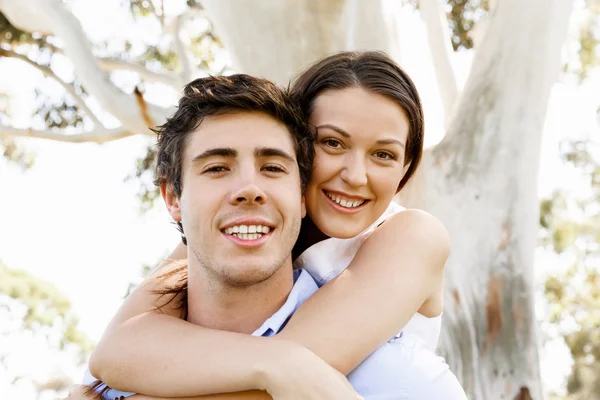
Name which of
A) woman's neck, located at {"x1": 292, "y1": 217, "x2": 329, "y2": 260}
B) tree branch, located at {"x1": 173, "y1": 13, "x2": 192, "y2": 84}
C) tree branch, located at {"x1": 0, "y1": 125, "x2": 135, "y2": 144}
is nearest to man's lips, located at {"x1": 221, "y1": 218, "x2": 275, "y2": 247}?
woman's neck, located at {"x1": 292, "y1": 217, "x2": 329, "y2": 260}

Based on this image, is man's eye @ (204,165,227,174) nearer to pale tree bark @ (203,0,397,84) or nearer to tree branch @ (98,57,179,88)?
pale tree bark @ (203,0,397,84)

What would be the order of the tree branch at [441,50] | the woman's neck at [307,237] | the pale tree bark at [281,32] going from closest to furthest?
the woman's neck at [307,237] → the pale tree bark at [281,32] → the tree branch at [441,50]

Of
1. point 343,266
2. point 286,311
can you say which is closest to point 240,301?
point 286,311

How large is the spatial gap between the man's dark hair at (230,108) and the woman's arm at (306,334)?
0.34m

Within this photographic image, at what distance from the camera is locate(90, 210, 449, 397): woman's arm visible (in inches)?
77.6

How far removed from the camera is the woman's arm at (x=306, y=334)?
197 cm

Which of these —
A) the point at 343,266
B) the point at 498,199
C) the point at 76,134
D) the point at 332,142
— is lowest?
the point at 343,266

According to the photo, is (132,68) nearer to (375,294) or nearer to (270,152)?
(270,152)

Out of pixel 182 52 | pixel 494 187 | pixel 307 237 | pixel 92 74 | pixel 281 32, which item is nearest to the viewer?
pixel 307 237

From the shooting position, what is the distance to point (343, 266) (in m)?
2.44

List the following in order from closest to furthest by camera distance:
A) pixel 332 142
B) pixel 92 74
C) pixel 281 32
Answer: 1. pixel 332 142
2. pixel 281 32
3. pixel 92 74

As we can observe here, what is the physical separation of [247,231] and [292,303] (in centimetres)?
28

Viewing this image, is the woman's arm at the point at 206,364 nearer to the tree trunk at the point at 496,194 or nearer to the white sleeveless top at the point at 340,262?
the white sleeveless top at the point at 340,262

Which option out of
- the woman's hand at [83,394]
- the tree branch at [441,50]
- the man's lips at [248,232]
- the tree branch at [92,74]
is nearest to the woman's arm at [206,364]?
the woman's hand at [83,394]
